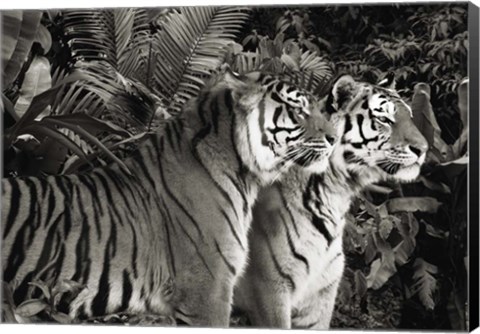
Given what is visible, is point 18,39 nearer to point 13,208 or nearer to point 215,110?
point 13,208

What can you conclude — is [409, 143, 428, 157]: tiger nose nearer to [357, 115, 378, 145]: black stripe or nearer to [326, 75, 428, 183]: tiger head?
[326, 75, 428, 183]: tiger head

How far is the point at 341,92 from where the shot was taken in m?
5.99

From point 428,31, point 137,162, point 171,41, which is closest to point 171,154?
point 137,162

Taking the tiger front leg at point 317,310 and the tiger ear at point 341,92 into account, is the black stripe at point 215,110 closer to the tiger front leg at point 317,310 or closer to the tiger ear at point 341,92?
the tiger ear at point 341,92

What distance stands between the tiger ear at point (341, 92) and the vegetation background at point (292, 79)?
0.17 ft

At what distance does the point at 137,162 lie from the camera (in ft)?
20.3

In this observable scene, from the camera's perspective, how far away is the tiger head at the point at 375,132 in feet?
19.2

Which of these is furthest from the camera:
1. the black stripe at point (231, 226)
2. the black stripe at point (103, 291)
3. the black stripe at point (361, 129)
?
the black stripe at point (103, 291)

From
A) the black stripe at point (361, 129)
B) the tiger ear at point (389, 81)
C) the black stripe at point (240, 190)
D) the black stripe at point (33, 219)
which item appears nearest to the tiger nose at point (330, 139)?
the black stripe at point (361, 129)

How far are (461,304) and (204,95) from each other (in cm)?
173

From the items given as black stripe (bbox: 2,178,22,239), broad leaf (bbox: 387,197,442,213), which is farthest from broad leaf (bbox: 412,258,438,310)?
black stripe (bbox: 2,178,22,239)

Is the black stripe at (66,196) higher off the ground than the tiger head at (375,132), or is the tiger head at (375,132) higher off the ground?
the tiger head at (375,132)

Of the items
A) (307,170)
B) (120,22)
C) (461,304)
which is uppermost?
(120,22)

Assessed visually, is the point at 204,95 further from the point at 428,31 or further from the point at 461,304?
the point at 461,304
